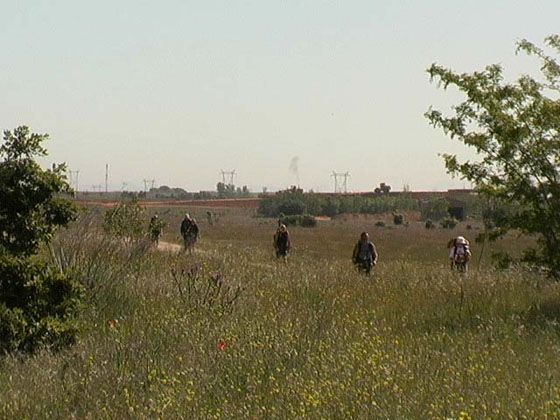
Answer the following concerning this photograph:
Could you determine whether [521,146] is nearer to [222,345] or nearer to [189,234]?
[222,345]

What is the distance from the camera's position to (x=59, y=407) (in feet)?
26.6

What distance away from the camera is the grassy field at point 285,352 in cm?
749

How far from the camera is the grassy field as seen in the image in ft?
24.6

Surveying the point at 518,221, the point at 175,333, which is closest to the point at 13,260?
the point at 175,333

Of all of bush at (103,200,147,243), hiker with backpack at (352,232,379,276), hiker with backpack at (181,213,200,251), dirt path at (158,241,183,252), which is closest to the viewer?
bush at (103,200,147,243)

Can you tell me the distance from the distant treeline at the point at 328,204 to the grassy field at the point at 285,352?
112634mm

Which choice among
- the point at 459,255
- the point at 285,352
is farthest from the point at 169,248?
the point at 285,352

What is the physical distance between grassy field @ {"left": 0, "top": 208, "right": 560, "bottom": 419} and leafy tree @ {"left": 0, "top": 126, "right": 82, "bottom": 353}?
416 mm

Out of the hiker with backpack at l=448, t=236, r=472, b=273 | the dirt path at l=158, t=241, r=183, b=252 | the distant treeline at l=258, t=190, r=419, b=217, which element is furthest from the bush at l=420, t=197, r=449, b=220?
the hiker with backpack at l=448, t=236, r=472, b=273

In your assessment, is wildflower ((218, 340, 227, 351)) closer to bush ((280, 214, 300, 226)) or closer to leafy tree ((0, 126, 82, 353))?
leafy tree ((0, 126, 82, 353))

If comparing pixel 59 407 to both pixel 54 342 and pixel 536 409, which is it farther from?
pixel 536 409

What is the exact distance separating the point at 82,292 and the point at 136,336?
3.68 feet

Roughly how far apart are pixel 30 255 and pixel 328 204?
133 m

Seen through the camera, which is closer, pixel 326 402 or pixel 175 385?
pixel 326 402
